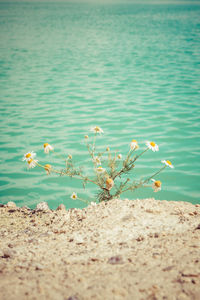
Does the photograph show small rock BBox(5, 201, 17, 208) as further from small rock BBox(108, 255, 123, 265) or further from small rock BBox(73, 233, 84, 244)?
small rock BBox(108, 255, 123, 265)

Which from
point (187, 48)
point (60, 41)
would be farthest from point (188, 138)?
point (60, 41)

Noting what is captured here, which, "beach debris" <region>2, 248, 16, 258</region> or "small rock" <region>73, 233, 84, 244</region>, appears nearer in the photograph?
"beach debris" <region>2, 248, 16, 258</region>

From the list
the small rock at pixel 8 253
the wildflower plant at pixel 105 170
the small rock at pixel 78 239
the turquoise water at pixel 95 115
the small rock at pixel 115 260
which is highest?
the turquoise water at pixel 95 115

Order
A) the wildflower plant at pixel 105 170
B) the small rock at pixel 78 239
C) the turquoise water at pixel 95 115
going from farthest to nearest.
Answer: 1. the turquoise water at pixel 95 115
2. the wildflower plant at pixel 105 170
3. the small rock at pixel 78 239

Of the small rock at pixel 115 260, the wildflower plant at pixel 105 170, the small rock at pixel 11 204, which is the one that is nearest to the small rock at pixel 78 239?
the small rock at pixel 115 260

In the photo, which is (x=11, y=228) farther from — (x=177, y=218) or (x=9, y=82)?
(x=9, y=82)

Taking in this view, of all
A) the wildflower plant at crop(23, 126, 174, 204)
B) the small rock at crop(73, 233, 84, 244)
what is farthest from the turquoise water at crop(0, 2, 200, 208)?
the small rock at crop(73, 233, 84, 244)

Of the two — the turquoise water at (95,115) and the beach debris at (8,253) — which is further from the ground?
the turquoise water at (95,115)

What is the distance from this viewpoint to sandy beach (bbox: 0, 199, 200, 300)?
222 centimetres

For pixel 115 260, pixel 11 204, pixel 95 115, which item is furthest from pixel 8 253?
pixel 95 115

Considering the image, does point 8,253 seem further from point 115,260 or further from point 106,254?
point 115,260

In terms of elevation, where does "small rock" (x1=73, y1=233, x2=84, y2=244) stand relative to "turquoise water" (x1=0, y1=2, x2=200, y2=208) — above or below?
below

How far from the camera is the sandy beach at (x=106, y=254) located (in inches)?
87.3

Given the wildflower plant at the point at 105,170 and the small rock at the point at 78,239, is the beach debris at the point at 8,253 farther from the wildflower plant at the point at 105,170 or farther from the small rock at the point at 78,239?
the wildflower plant at the point at 105,170
